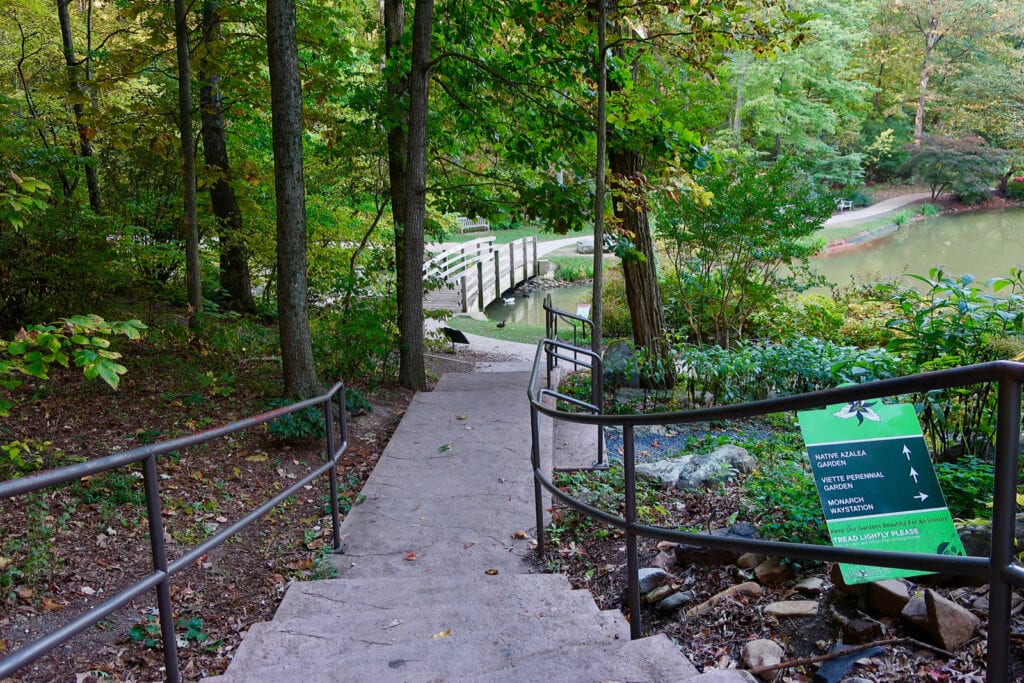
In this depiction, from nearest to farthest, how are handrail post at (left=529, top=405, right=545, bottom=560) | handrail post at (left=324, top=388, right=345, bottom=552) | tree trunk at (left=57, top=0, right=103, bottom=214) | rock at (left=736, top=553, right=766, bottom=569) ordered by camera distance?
rock at (left=736, top=553, right=766, bottom=569)
handrail post at (left=529, top=405, right=545, bottom=560)
handrail post at (left=324, top=388, right=345, bottom=552)
tree trunk at (left=57, top=0, right=103, bottom=214)

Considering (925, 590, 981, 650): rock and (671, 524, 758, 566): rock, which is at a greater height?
(925, 590, 981, 650): rock

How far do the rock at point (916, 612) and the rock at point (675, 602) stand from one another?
3.13ft

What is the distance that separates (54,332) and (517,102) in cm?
635

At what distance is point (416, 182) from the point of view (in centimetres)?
798

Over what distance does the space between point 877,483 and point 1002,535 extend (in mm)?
1140

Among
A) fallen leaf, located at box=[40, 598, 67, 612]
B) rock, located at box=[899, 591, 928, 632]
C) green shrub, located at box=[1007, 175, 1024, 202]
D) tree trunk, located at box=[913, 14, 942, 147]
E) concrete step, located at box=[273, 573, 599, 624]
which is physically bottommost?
fallen leaf, located at box=[40, 598, 67, 612]

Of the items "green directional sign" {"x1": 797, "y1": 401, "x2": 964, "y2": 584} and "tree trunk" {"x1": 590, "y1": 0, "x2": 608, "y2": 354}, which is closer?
"green directional sign" {"x1": 797, "y1": 401, "x2": 964, "y2": 584}

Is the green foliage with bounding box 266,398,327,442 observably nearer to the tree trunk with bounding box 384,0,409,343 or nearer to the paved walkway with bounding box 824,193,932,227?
the tree trunk with bounding box 384,0,409,343

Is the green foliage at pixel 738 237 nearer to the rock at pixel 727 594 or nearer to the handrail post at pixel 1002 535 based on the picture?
the rock at pixel 727 594

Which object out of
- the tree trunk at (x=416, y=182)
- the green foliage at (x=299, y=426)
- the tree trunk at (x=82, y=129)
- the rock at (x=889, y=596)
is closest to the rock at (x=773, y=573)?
the rock at (x=889, y=596)

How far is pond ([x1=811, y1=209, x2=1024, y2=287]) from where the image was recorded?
1798 cm

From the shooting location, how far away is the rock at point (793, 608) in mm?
2848

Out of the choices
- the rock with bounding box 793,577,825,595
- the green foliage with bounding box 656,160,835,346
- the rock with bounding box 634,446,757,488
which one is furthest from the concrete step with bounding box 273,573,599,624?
the green foliage with bounding box 656,160,835,346

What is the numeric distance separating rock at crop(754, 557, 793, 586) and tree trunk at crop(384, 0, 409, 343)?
5.84 metres
